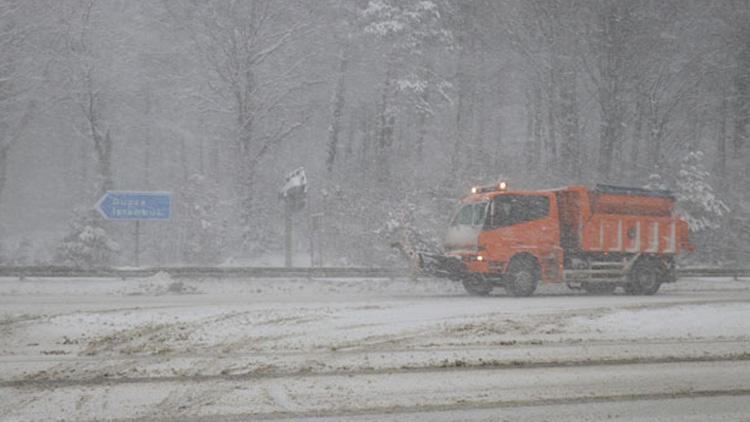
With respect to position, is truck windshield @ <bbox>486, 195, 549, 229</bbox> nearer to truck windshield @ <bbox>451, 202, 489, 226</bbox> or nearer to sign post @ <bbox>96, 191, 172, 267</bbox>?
truck windshield @ <bbox>451, 202, 489, 226</bbox>

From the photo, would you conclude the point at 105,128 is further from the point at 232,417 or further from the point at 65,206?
the point at 232,417

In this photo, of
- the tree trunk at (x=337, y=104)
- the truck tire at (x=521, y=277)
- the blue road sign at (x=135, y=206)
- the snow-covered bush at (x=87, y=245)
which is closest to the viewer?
the truck tire at (x=521, y=277)

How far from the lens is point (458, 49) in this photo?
120ft

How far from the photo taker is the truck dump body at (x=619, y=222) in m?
18.5

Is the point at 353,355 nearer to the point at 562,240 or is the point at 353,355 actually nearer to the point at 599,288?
the point at 562,240

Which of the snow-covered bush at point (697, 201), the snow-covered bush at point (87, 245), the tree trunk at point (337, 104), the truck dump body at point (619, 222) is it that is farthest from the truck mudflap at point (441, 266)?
the tree trunk at point (337, 104)

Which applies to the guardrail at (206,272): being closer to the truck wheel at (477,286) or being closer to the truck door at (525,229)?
the truck wheel at (477,286)

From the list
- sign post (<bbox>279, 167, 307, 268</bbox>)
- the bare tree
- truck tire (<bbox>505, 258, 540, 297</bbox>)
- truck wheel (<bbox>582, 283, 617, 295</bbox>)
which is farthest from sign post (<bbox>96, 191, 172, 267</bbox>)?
truck wheel (<bbox>582, 283, 617, 295</bbox>)

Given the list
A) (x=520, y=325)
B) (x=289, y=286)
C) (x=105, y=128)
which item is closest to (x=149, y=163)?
(x=105, y=128)

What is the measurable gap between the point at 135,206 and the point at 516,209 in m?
11.5

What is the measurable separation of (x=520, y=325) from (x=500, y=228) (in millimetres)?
5887

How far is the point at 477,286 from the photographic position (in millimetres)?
18531

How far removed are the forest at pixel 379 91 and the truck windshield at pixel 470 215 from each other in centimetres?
776

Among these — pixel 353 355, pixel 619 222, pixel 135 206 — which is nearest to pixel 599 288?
pixel 619 222
